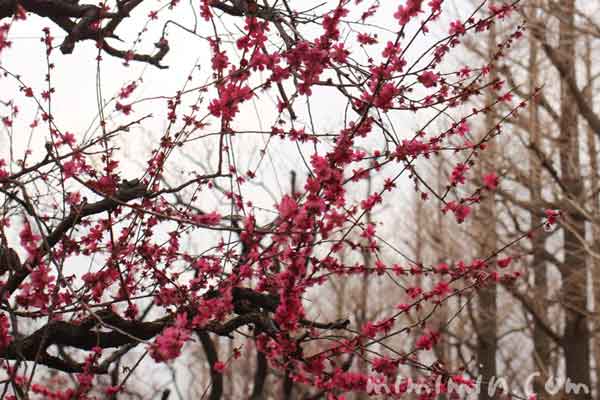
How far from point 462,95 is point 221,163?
128 centimetres

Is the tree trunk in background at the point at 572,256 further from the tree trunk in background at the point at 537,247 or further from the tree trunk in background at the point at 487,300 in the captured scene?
the tree trunk in background at the point at 487,300

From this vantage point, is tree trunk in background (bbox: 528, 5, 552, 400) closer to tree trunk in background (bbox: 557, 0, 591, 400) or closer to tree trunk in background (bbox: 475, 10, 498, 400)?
tree trunk in background (bbox: 557, 0, 591, 400)

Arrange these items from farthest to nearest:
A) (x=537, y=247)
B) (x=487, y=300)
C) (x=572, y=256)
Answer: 1. (x=487, y=300)
2. (x=537, y=247)
3. (x=572, y=256)

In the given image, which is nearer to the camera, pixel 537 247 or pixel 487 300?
pixel 537 247

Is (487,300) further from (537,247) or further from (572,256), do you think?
(572,256)

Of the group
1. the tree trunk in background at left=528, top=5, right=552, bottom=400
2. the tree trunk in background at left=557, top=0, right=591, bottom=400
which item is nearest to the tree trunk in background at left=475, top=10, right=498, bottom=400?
the tree trunk in background at left=528, top=5, right=552, bottom=400

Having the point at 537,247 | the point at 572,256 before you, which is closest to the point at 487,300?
the point at 537,247

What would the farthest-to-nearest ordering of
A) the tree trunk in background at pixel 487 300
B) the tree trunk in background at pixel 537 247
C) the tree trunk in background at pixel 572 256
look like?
the tree trunk in background at pixel 487 300, the tree trunk in background at pixel 537 247, the tree trunk in background at pixel 572 256

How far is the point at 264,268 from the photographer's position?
315 cm

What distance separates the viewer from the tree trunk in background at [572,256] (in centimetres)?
1046

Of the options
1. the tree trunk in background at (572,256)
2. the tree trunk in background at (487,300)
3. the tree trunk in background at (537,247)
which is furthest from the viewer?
the tree trunk in background at (487,300)

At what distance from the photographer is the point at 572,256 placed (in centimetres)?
1127

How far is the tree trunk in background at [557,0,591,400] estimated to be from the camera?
10.5 metres

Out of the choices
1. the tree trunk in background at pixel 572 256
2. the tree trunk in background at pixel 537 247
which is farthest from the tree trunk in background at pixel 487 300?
the tree trunk in background at pixel 572 256
